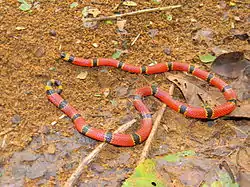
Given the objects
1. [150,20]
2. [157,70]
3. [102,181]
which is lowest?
[102,181]

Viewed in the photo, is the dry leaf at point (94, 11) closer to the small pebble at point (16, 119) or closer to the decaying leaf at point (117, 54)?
the decaying leaf at point (117, 54)

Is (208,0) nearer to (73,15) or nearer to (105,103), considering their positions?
(73,15)

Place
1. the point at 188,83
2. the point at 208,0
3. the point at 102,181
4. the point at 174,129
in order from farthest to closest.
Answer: the point at 208,0 < the point at 188,83 < the point at 174,129 < the point at 102,181

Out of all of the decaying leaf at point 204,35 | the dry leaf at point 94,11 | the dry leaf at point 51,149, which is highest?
the dry leaf at point 94,11

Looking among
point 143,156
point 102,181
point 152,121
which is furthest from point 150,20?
point 102,181

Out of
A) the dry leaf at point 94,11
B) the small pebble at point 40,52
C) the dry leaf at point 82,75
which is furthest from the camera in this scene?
the dry leaf at point 94,11

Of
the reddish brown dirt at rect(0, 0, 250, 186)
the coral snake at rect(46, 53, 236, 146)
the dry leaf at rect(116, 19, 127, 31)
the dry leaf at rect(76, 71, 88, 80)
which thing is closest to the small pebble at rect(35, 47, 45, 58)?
the reddish brown dirt at rect(0, 0, 250, 186)

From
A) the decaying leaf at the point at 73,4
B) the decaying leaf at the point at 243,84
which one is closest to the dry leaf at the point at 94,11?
the decaying leaf at the point at 73,4

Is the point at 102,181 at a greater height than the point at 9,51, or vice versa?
the point at 9,51
